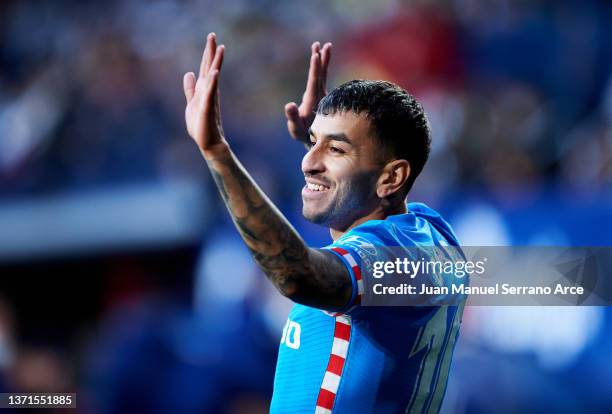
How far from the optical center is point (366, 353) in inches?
128

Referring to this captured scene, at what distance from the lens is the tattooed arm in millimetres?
2832

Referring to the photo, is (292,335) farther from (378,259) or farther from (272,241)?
(272,241)

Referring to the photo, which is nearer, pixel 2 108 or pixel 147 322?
pixel 147 322

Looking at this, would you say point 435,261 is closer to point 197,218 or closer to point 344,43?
point 197,218

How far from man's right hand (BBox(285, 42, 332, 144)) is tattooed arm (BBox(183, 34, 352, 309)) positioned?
1.35 m

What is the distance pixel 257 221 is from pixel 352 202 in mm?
725

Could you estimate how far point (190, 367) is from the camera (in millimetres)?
7074

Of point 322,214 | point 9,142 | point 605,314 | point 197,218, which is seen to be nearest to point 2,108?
point 9,142

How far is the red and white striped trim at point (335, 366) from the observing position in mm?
3260

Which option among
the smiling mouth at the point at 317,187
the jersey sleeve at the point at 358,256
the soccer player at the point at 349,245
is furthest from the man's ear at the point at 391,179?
the jersey sleeve at the point at 358,256

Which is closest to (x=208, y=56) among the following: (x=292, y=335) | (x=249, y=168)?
(x=292, y=335)

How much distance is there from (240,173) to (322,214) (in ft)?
2.43

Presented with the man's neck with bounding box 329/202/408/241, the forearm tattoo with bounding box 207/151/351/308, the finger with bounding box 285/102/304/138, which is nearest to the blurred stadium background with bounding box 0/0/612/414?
the finger with bounding box 285/102/304/138

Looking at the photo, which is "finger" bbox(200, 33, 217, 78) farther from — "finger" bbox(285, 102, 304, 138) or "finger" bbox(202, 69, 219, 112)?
"finger" bbox(285, 102, 304, 138)
